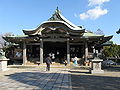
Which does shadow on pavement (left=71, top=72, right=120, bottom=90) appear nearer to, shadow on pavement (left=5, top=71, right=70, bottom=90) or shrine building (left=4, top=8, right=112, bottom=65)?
shadow on pavement (left=5, top=71, right=70, bottom=90)

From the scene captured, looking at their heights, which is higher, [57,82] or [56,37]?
[56,37]

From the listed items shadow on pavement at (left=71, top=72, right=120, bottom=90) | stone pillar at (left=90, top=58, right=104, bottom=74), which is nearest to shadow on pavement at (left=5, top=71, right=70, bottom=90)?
shadow on pavement at (left=71, top=72, right=120, bottom=90)

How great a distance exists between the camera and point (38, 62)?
95.3 feet

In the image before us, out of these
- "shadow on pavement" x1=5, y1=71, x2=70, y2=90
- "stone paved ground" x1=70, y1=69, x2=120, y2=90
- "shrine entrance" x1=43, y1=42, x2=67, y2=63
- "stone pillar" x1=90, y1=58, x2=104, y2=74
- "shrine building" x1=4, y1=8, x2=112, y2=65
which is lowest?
"stone paved ground" x1=70, y1=69, x2=120, y2=90

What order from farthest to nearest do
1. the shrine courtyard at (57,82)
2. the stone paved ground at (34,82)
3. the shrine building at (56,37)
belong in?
the shrine building at (56,37) → the shrine courtyard at (57,82) → the stone paved ground at (34,82)

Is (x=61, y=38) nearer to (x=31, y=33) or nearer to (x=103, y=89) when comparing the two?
(x=31, y=33)

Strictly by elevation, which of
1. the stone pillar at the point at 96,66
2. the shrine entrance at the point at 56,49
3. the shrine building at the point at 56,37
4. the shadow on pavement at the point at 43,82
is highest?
the shrine building at the point at 56,37

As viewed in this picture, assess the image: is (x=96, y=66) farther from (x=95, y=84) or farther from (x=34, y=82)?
(x=34, y=82)

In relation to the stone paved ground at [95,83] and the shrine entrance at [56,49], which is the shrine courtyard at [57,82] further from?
the shrine entrance at [56,49]

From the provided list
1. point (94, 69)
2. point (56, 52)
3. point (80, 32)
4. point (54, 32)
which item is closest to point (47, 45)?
point (56, 52)

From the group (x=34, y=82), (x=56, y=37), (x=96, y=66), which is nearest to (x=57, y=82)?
(x=34, y=82)

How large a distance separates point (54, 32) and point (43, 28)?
1.73 metres

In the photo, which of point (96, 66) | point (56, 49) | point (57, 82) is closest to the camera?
point (57, 82)

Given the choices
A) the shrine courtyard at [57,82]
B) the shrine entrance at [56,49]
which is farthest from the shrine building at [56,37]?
the shrine courtyard at [57,82]
